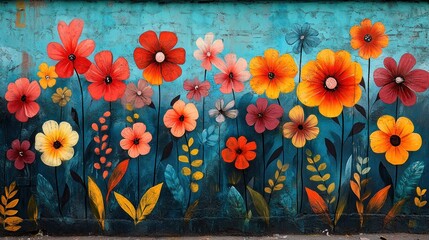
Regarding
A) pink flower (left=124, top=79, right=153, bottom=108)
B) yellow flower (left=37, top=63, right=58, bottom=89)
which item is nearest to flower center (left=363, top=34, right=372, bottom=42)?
pink flower (left=124, top=79, right=153, bottom=108)

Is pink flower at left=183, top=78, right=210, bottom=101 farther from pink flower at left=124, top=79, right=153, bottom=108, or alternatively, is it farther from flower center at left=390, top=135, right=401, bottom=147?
flower center at left=390, top=135, right=401, bottom=147

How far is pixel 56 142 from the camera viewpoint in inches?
176

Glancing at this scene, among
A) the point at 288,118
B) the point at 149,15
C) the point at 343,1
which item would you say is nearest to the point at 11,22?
the point at 149,15

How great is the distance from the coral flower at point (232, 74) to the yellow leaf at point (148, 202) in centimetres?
115

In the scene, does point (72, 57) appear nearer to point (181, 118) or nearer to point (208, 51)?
point (181, 118)

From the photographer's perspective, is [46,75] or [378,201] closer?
[46,75]

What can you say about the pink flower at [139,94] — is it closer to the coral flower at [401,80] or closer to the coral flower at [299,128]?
the coral flower at [299,128]

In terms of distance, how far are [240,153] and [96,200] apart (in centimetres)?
147

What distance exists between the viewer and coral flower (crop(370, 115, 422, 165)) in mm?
4465

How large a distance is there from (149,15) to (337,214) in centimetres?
265

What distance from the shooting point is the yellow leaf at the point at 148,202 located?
14.8 ft

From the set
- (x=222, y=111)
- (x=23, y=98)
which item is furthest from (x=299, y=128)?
(x=23, y=98)

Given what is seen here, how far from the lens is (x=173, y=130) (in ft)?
14.6

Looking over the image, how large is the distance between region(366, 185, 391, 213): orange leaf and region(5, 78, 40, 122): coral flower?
3345 mm
